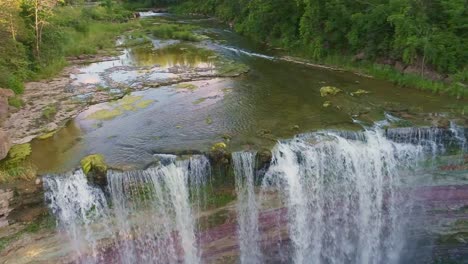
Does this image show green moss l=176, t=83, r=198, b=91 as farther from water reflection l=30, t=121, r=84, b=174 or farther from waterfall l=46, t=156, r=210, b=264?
waterfall l=46, t=156, r=210, b=264

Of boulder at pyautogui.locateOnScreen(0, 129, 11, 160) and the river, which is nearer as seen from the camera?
the river

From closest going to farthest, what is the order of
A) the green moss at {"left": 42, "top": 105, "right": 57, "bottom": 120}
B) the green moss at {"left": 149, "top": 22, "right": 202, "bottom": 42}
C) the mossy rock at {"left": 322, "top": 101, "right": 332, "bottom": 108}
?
the green moss at {"left": 42, "top": 105, "right": 57, "bottom": 120}
the mossy rock at {"left": 322, "top": 101, "right": 332, "bottom": 108}
the green moss at {"left": 149, "top": 22, "right": 202, "bottom": 42}

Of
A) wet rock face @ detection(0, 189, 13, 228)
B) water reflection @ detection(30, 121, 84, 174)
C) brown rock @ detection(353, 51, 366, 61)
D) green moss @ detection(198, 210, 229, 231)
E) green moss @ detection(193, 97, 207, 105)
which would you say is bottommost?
green moss @ detection(198, 210, 229, 231)

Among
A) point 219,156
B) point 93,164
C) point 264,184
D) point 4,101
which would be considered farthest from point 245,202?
point 4,101

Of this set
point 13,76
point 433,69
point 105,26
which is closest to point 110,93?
point 13,76

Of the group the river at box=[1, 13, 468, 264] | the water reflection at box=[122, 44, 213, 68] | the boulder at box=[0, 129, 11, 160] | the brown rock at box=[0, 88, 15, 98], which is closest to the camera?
the river at box=[1, 13, 468, 264]

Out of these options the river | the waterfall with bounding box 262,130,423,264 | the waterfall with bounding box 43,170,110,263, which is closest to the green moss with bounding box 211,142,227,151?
the river
